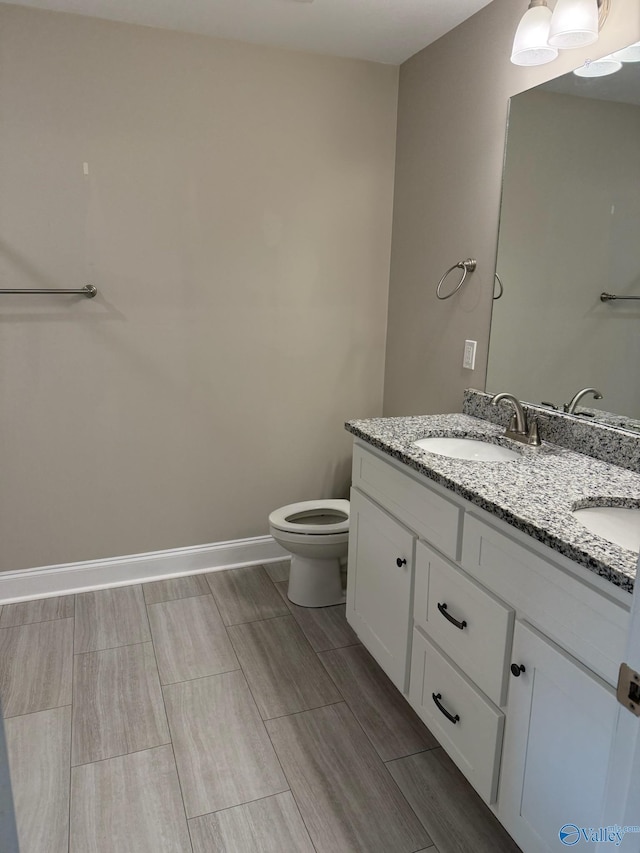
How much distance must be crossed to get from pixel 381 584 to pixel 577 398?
82 cm

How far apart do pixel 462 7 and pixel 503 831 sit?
2473 millimetres

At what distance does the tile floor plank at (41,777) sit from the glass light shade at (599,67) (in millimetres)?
2368

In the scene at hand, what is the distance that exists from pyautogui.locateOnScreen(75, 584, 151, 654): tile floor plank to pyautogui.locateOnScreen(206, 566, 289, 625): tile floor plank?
0.31m

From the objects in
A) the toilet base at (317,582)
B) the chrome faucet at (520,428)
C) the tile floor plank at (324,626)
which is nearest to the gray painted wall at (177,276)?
the toilet base at (317,582)

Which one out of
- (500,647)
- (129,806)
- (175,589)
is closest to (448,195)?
(500,647)

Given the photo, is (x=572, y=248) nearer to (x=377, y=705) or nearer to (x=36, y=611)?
(x=377, y=705)

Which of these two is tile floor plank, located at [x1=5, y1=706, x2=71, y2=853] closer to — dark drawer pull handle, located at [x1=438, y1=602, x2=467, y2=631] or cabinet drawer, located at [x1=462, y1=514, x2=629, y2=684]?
dark drawer pull handle, located at [x1=438, y1=602, x2=467, y2=631]

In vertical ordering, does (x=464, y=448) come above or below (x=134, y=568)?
above

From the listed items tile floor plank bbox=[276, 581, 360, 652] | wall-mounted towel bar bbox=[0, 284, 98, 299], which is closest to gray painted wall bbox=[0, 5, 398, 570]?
wall-mounted towel bar bbox=[0, 284, 98, 299]

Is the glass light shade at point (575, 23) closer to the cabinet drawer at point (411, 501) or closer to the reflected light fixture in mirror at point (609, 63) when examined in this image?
the reflected light fixture in mirror at point (609, 63)

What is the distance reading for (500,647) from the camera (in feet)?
4.48

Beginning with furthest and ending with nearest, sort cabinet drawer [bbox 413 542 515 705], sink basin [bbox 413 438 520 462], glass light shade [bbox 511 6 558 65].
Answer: sink basin [bbox 413 438 520 462]
glass light shade [bbox 511 6 558 65]
cabinet drawer [bbox 413 542 515 705]

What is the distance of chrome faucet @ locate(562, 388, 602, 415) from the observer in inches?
71.2

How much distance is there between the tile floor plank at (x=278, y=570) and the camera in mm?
2816
